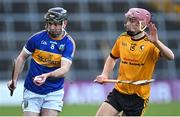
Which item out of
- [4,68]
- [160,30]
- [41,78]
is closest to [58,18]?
[41,78]

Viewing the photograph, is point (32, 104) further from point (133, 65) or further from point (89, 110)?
point (89, 110)

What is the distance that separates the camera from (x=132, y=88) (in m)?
11.1

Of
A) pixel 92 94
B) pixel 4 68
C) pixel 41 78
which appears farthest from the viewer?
pixel 4 68

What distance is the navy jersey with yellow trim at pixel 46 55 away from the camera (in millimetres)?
11359

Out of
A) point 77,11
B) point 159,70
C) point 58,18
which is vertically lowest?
point 159,70

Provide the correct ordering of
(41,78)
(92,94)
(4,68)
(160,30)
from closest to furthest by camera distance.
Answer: (41,78)
(92,94)
(4,68)
(160,30)

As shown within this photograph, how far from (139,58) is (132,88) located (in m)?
0.42

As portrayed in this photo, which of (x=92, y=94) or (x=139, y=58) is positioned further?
(x=92, y=94)

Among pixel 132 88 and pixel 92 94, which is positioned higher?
pixel 132 88

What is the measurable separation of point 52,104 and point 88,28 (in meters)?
15.9

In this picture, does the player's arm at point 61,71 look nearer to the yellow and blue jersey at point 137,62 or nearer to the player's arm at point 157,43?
the yellow and blue jersey at point 137,62

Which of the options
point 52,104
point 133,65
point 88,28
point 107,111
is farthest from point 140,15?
point 88,28

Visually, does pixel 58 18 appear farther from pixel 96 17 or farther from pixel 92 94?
pixel 96 17

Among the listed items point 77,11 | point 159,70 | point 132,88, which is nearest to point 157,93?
point 159,70
